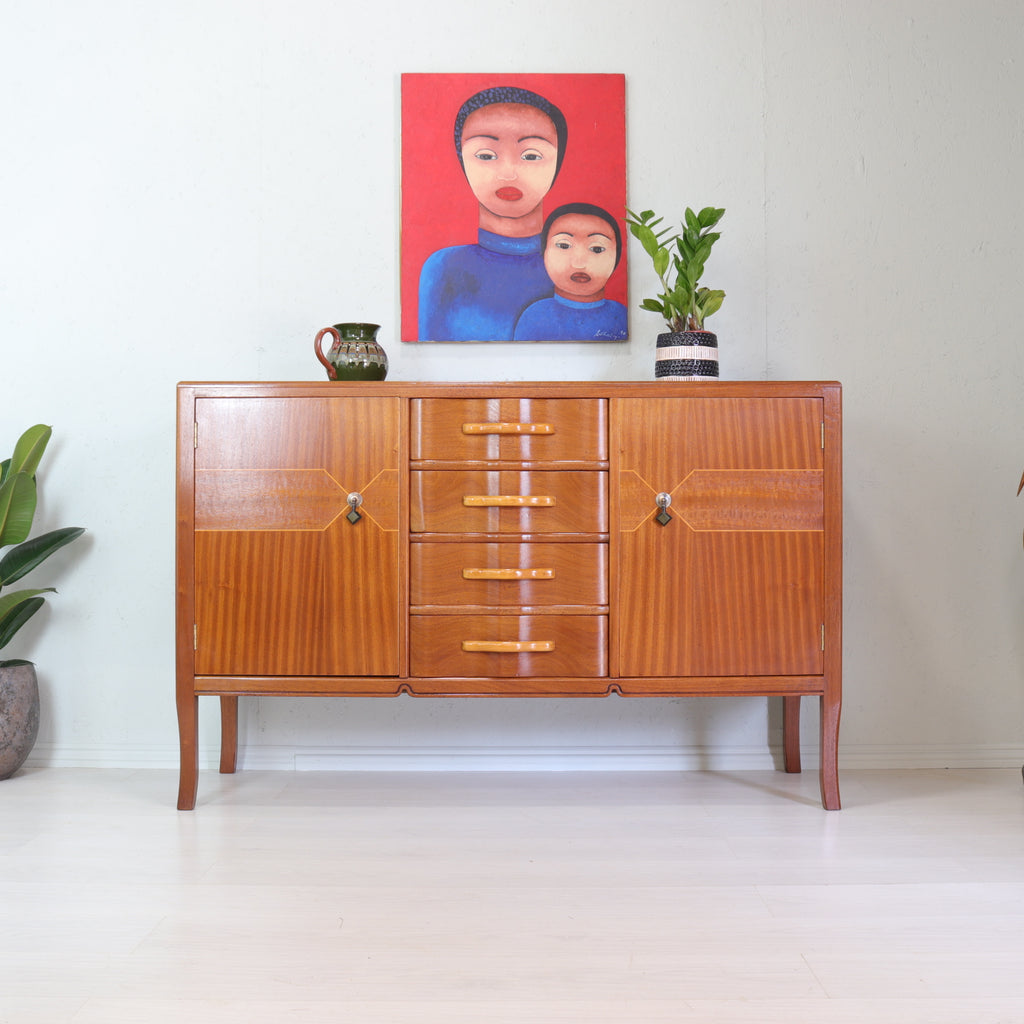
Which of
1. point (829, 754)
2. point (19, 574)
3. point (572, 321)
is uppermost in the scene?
point (572, 321)

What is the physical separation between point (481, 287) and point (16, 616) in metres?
1.44

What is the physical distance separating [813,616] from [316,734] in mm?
1302

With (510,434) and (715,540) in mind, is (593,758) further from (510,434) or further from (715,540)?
(510,434)

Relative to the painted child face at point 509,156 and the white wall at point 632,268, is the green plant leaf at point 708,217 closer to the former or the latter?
the white wall at point 632,268

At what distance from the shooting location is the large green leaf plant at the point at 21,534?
85.2 inches

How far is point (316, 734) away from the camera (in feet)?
7.78

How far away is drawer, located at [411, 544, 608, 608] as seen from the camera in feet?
6.32

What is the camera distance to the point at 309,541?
1926mm

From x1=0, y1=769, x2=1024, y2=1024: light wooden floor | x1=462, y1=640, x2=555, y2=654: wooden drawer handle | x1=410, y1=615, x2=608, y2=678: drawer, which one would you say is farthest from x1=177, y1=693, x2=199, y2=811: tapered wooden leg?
x1=462, y1=640, x2=555, y2=654: wooden drawer handle

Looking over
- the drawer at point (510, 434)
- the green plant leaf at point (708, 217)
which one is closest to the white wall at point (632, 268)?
the green plant leaf at point (708, 217)

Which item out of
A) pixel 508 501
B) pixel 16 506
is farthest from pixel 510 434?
pixel 16 506

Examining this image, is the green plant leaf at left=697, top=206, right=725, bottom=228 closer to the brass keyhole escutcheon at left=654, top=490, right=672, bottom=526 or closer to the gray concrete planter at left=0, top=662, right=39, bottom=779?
the brass keyhole escutcheon at left=654, top=490, right=672, bottom=526

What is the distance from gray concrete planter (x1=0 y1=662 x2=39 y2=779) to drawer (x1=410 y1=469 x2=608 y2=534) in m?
1.10

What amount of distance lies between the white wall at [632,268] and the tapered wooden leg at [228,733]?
0.07m
